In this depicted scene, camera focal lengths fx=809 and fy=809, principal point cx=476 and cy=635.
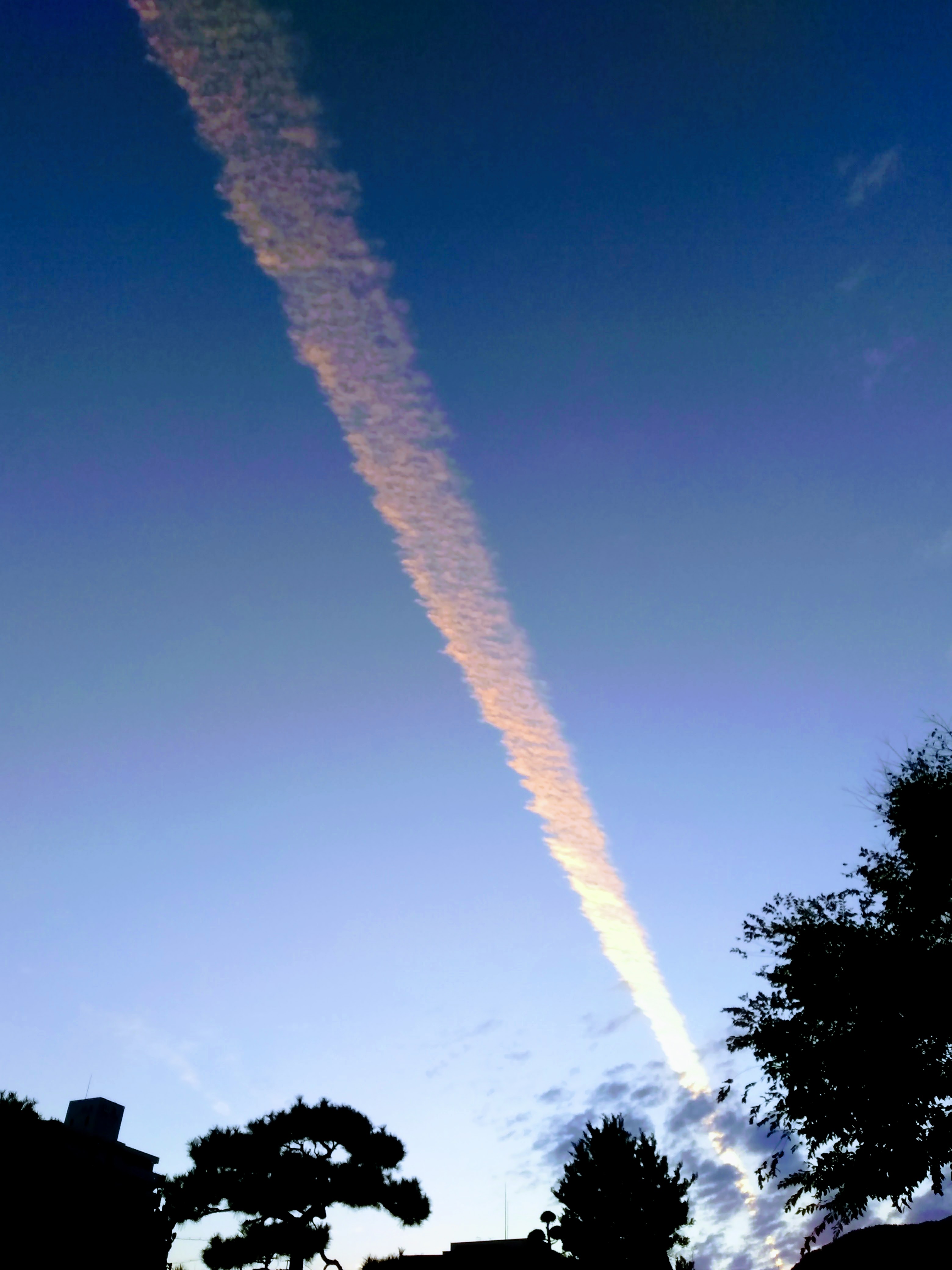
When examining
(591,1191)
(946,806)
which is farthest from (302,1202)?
(946,806)

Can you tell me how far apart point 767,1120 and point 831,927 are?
670cm

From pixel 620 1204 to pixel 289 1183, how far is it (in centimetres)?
1849

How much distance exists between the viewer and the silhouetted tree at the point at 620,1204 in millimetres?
42250

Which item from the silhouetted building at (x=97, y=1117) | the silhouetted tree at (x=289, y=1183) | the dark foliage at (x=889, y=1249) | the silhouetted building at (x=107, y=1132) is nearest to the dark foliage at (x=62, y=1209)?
the silhouetted tree at (x=289, y=1183)

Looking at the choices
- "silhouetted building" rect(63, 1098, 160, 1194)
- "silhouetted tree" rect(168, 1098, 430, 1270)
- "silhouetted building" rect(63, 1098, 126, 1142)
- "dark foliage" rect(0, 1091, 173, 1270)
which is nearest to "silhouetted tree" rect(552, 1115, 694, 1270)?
"silhouetted tree" rect(168, 1098, 430, 1270)

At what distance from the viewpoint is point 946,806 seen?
27.3 m

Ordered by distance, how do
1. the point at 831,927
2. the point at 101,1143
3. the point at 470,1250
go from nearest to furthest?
the point at 831,927, the point at 470,1250, the point at 101,1143

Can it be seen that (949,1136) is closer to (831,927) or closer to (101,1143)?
(831,927)

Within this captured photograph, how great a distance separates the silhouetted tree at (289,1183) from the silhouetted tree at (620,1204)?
924cm

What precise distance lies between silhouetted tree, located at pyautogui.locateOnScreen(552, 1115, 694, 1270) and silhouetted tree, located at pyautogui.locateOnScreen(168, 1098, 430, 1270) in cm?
924

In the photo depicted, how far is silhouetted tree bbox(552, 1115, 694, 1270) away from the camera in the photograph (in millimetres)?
42250

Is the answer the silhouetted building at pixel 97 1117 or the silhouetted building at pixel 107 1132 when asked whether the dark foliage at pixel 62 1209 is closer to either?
the silhouetted building at pixel 107 1132

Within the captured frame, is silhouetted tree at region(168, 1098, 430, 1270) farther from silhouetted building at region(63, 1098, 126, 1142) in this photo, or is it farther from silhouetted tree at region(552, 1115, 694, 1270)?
silhouetted building at region(63, 1098, 126, 1142)

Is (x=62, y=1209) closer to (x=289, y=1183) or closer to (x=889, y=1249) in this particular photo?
(x=289, y=1183)
